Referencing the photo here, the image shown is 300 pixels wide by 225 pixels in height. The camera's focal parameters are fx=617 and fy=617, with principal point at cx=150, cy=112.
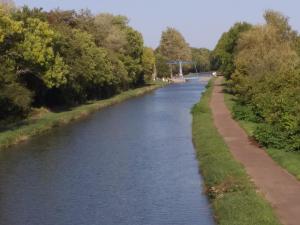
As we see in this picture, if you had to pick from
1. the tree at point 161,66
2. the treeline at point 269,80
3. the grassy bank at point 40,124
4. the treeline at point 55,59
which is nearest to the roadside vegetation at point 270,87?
the treeline at point 269,80

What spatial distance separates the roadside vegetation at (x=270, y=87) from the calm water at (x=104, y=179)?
4.00 meters

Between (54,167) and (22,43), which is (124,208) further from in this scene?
(22,43)

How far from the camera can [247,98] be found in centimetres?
4959

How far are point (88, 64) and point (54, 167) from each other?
113 feet

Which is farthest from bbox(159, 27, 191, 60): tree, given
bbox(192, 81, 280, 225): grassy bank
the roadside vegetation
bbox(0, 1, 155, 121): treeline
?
bbox(192, 81, 280, 225): grassy bank

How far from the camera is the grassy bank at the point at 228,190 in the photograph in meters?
17.6

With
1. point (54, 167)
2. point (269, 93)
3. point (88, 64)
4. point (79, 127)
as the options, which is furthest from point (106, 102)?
point (54, 167)

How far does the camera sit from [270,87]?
40438 mm

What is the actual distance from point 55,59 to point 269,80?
1878 cm

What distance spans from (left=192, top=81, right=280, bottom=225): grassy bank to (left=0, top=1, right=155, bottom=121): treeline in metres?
16.2

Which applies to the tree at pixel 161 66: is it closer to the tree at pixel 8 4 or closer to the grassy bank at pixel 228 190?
the tree at pixel 8 4

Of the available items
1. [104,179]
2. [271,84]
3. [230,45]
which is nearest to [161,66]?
[230,45]

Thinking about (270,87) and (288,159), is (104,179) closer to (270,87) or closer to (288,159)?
(288,159)

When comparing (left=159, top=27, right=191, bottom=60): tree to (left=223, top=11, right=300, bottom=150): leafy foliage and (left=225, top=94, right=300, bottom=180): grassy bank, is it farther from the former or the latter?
(left=225, top=94, right=300, bottom=180): grassy bank
